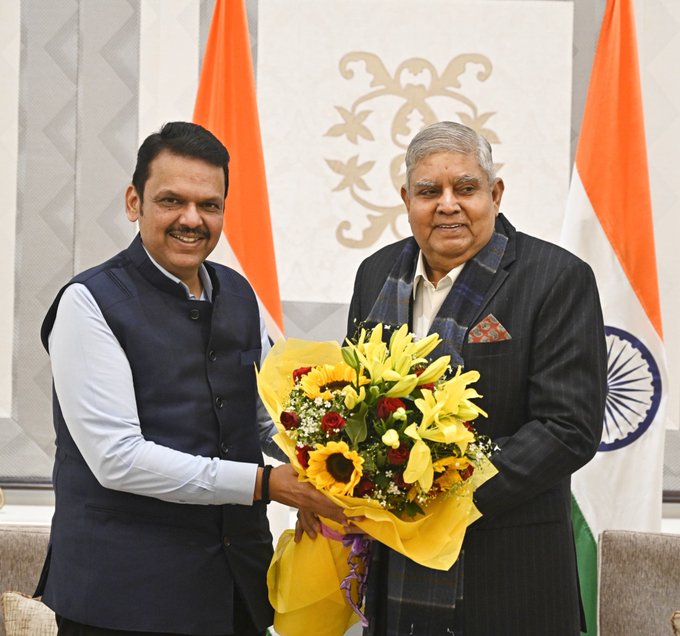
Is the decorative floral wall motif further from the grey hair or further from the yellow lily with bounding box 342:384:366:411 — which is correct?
the yellow lily with bounding box 342:384:366:411

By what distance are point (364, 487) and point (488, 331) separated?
49cm

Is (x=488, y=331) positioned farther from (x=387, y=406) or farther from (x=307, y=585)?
(x=307, y=585)

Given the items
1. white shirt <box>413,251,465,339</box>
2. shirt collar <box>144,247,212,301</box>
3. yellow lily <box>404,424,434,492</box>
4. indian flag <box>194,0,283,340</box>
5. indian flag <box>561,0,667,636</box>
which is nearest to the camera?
yellow lily <box>404,424,434,492</box>

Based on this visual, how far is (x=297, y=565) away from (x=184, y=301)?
0.62 meters

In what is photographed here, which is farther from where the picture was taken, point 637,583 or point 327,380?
point 637,583

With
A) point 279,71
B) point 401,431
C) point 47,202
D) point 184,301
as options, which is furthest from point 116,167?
point 401,431

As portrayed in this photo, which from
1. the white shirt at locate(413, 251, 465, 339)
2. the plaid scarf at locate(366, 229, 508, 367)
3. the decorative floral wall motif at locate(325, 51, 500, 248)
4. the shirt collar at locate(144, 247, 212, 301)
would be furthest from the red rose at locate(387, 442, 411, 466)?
the decorative floral wall motif at locate(325, 51, 500, 248)

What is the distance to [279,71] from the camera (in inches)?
135

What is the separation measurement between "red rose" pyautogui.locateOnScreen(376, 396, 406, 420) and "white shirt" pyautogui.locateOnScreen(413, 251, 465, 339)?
1.37 feet

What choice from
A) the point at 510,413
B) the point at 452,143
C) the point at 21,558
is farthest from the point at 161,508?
the point at 21,558

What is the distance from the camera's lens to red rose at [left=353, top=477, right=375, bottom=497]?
60.4 inches

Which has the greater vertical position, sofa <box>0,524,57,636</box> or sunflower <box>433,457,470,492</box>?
sunflower <box>433,457,470,492</box>

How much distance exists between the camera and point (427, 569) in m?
1.79

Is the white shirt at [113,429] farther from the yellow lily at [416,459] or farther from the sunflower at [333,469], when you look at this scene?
the yellow lily at [416,459]
